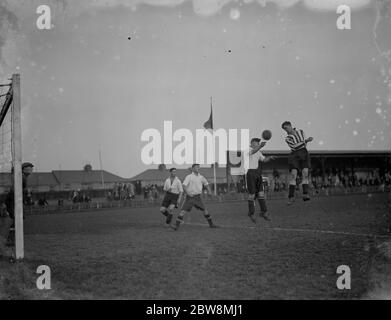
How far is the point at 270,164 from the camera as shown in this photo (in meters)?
13.9

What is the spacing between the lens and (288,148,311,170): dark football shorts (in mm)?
7660

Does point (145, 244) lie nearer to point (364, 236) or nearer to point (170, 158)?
point (170, 158)

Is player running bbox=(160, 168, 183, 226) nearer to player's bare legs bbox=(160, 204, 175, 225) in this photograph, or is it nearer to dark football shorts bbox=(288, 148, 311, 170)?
player's bare legs bbox=(160, 204, 175, 225)

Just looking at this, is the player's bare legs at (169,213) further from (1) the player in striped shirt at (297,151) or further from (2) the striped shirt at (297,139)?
(2) the striped shirt at (297,139)

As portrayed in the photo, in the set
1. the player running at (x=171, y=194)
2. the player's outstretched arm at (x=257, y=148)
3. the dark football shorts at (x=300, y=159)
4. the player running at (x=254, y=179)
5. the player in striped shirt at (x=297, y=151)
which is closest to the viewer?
the player's outstretched arm at (x=257, y=148)

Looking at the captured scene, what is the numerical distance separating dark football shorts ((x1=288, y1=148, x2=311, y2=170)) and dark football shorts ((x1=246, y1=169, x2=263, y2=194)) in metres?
0.69

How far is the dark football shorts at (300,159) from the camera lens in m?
7.66

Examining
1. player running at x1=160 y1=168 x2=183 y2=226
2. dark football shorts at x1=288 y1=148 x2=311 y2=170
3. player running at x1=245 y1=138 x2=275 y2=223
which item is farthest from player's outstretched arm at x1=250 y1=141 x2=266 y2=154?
player running at x1=160 y1=168 x2=183 y2=226

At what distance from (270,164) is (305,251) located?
6.52 metres

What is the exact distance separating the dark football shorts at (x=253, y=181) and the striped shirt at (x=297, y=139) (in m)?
0.92

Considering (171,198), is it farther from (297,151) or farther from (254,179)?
(297,151)

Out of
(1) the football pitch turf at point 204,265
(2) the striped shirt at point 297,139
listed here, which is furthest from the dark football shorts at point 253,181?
(1) the football pitch turf at point 204,265

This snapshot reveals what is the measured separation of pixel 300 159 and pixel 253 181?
1.01 metres
